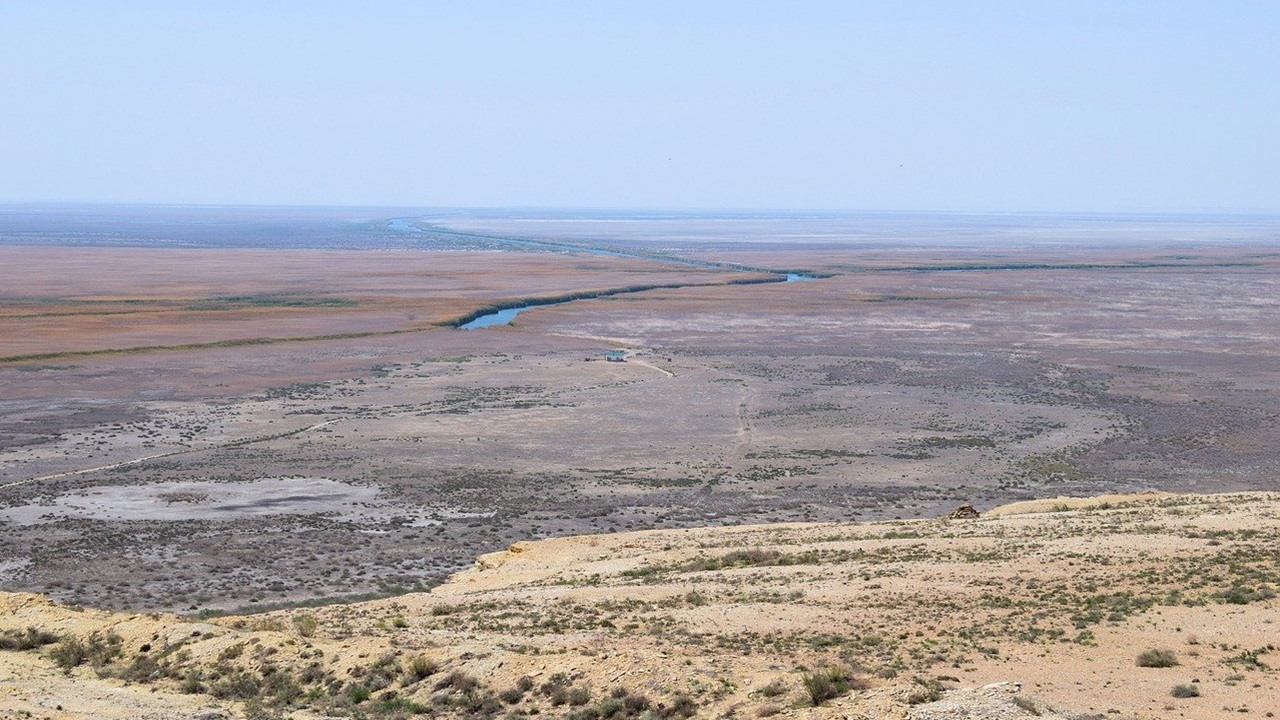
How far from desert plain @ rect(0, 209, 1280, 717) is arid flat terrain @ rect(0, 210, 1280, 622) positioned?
0.73ft

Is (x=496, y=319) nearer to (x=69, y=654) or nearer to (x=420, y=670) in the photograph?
(x=69, y=654)

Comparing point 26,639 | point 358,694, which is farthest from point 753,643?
point 26,639

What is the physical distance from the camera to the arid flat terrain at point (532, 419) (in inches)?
1276

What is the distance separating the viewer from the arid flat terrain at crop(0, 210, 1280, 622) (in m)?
→ 32.4

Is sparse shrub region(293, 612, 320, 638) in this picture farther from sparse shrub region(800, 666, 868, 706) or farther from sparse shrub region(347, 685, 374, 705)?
sparse shrub region(800, 666, 868, 706)

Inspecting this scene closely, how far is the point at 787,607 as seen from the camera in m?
20.1

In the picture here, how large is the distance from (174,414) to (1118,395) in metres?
38.8

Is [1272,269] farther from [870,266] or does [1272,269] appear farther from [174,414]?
[174,414]

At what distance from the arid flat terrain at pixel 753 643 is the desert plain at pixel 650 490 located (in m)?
0.09

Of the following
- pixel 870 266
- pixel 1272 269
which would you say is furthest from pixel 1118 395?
pixel 1272 269

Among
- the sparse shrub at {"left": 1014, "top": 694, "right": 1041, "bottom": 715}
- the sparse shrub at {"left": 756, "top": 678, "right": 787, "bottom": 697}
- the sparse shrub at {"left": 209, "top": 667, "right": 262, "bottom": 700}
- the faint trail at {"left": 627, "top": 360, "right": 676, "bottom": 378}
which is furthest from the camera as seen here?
the faint trail at {"left": 627, "top": 360, "right": 676, "bottom": 378}

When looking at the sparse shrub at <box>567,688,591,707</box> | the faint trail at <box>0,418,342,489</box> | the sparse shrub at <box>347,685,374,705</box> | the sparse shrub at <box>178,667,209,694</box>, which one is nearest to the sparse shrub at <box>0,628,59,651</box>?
the sparse shrub at <box>178,667,209,694</box>

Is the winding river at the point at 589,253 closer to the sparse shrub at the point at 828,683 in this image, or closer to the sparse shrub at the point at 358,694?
the sparse shrub at the point at 358,694

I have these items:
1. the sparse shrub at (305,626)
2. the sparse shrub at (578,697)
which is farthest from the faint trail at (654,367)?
the sparse shrub at (578,697)
